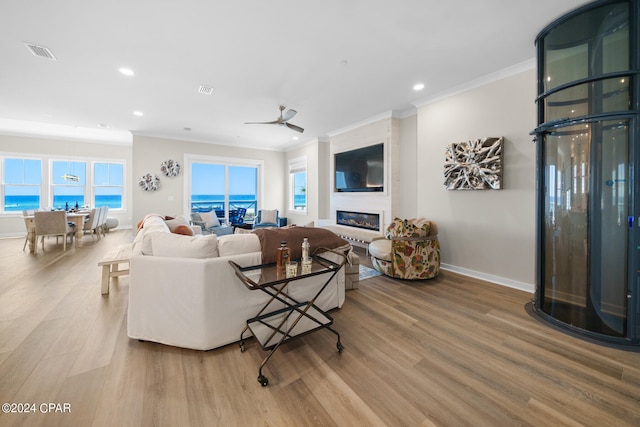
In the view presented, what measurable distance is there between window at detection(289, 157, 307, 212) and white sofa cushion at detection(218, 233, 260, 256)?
5.55m

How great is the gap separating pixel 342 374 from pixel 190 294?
4.31ft

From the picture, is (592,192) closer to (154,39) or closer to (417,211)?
(417,211)

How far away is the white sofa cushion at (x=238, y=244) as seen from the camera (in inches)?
86.4

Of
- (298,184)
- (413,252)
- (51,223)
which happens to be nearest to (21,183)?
(51,223)

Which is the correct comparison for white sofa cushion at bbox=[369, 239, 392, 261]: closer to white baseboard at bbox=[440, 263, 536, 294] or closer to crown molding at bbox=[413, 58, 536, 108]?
white baseboard at bbox=[440, 263, 536, 294]

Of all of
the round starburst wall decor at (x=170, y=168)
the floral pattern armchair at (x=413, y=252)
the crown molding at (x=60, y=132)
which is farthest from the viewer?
the round starburst wall decor at (x=170, y=168)

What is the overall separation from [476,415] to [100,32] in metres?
4.58

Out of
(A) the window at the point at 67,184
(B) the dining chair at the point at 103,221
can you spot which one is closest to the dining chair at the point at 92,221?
(B) the dining chair at the point at 103,221

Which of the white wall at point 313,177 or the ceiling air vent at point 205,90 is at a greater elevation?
the ceiling air vent at point 205,90

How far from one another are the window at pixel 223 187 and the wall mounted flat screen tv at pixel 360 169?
11.3 ft

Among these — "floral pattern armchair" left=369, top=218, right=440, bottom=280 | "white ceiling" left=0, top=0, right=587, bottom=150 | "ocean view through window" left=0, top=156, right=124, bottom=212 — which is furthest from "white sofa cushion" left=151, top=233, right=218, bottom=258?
"ocean view through window" left=0, top=156, right=124, bottom=212

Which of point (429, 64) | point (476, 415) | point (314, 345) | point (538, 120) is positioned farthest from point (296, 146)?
point (476, 415)

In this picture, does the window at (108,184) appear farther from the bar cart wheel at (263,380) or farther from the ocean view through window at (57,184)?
the bar cart wheel at (263,380)

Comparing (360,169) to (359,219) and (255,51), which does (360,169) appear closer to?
(359,219)
